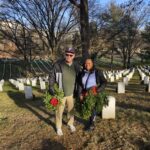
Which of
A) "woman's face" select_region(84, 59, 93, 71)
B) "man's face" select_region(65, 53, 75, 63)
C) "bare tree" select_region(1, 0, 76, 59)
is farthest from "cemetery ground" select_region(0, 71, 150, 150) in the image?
"bare tree" select_region(1, 0, 76, 59)

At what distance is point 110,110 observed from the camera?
8594 millimetres

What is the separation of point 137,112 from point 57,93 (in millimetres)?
3278

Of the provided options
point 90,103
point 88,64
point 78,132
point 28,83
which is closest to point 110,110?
point 78,132


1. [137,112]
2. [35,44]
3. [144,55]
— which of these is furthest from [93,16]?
[144,55]

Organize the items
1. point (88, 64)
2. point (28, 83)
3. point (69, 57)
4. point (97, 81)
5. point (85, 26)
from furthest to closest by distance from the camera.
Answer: point (28, 83)
point (85, 26)
point (97, 81)
point (88, 64)
point (69, 57)

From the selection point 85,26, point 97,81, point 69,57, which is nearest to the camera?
point 69,57

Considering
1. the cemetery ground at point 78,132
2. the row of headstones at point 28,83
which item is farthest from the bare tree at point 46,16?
the cemetery ground at point 78,132

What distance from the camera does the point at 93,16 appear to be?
105ft

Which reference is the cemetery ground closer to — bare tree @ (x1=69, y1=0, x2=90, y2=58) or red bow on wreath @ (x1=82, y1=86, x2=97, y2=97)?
red bow on wreath @ (x1=82, y1=86, x2=97, y2=97)

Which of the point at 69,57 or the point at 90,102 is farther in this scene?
the point at 90,102

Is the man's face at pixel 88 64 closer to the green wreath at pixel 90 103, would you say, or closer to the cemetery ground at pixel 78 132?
the green wreath at pixel 90 103

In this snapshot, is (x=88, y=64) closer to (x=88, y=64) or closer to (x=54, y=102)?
(x=88, y=64)

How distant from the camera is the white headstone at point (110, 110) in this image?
28.1ft

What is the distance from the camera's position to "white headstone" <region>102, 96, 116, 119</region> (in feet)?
28.1
